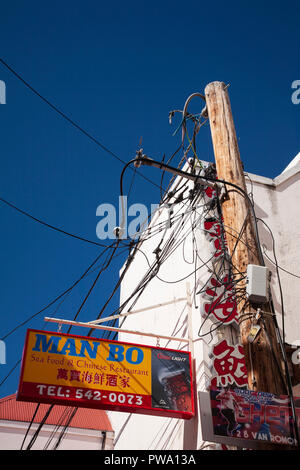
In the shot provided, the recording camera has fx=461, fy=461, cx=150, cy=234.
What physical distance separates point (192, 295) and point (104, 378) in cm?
258

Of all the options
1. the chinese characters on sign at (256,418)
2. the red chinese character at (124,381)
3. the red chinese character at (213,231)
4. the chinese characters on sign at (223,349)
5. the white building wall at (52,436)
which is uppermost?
the red chinese character at (213,231)

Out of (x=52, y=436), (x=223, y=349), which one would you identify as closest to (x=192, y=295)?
(x=223, y=349)

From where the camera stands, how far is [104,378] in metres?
6.39

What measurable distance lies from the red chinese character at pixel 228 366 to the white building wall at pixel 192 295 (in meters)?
0.17

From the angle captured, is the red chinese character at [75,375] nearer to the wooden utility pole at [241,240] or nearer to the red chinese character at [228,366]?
the red chinese character at [228,366]

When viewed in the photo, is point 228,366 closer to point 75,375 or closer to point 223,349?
point 223,349

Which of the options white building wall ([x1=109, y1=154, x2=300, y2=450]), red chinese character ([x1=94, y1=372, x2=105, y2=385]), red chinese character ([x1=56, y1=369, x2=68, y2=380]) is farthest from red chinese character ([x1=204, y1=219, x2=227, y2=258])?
red chinese character ([x1=56, y1=369, x2=68, y2=380])

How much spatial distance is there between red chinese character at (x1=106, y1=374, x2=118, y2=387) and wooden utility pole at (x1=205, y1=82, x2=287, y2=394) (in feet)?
7.29

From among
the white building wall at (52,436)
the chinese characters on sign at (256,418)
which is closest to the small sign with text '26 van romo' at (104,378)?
the chinese characters on sign at (256,418)

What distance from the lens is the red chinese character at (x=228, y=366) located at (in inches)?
266

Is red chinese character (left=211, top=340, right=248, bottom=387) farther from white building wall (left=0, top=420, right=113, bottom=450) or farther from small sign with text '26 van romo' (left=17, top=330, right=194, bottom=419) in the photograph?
white building wall (left=0, top=420, right=113, bottom=450)

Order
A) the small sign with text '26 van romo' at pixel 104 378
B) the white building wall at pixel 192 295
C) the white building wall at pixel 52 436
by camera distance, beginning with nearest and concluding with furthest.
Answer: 1. the small sign with text '26 van romo' at pixel 104 378
2. the white building wall at pixel 192 295
3. the white building wall at pixel 52 436
